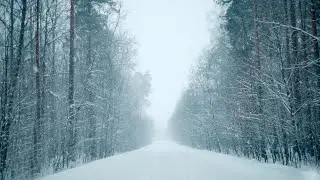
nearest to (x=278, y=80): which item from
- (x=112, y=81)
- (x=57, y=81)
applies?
(x=57, y=81)

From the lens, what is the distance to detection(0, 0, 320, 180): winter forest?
1038cm

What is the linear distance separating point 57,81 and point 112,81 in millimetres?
6246

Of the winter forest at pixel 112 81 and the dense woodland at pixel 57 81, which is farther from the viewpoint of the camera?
the winter forest at pixel 112 81

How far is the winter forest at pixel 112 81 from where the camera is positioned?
10375mm

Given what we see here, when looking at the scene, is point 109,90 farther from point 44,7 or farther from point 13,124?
point 13,124

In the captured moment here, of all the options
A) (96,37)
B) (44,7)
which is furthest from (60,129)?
(96,37)

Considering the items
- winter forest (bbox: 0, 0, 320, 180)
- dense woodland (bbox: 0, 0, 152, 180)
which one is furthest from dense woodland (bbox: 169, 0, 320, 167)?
dense woodland (bbox: 0, 0, 152, 180)

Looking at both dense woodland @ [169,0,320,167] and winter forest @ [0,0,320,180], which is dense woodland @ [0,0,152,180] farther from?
dense woodland @ [169,0,320,167]

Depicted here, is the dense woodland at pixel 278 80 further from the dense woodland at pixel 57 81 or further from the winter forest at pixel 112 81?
the dense woodland at pixel 57 81

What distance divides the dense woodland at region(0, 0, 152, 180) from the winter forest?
64mm

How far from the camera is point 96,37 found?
68.3ft

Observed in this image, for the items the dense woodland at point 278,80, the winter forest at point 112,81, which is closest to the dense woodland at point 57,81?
the winter forest at point 112,81

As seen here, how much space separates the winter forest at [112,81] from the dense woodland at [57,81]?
64mm

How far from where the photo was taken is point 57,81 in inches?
826
